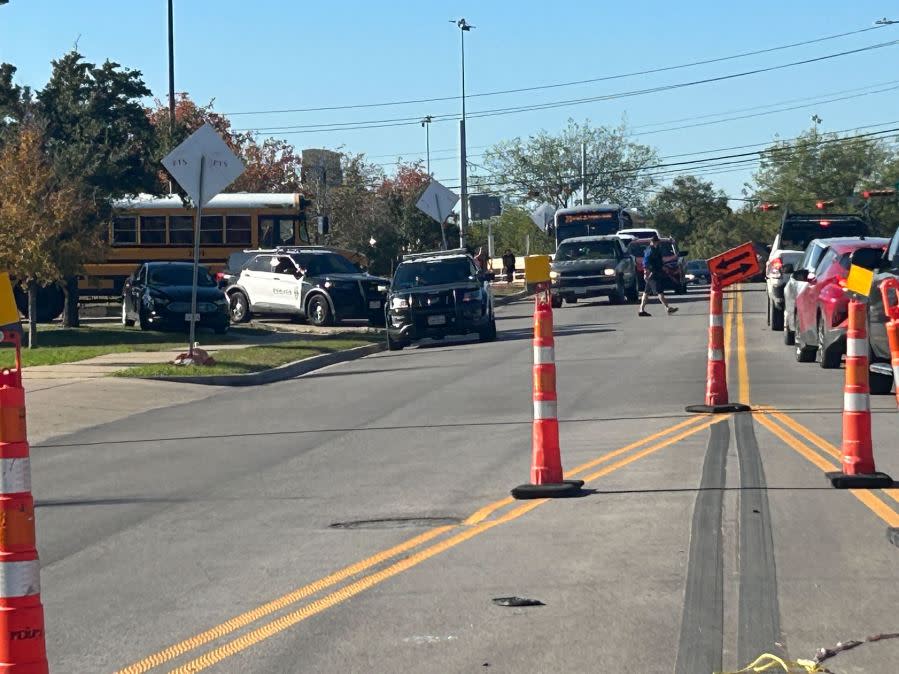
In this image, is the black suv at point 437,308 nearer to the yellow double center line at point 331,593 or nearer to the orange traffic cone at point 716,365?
the orange traffic cone at point 716,365

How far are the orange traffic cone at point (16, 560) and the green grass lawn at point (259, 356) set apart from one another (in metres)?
15.5

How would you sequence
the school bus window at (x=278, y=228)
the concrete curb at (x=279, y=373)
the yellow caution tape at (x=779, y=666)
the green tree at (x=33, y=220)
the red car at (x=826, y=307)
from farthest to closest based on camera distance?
1. the school bus window at (x=278, y=228)
2. the green tree at (x=33, y=220)
3. the concrete curb at (x=279, y=373)
4. the red car at (x=826, y=307)
5. the yellow caution tape at (x=779, y=666)

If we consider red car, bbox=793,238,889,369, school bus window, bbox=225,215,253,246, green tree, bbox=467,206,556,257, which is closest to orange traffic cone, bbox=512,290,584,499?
red car, bbox=793,238,889,369

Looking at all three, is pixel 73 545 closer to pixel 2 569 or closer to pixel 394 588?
pixel 394 588

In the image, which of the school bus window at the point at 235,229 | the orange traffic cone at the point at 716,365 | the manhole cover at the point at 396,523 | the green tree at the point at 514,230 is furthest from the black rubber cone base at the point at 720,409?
the green tree at the point at 514,230

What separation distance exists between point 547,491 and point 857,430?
2105 millimetres

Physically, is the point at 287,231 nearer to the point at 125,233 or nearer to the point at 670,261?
the point at 125,233

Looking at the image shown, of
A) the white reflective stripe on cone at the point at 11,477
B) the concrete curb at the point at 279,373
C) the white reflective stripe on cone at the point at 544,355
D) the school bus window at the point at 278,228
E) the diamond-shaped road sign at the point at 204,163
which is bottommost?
the concrete curb at the point at 279,373

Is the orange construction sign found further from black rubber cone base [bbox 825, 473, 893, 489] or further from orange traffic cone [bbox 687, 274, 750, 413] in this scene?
black rubber cone base [bbox 825, 473, 893, 489]

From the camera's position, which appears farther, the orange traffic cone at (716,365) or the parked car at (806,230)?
the parked car at (806,230)

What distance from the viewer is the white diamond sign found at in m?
39.8

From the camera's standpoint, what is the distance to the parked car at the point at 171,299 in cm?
2962

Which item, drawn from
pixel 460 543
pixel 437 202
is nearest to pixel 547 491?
pixel 460 543

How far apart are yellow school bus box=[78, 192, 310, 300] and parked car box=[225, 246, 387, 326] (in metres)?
6.68
